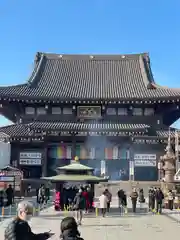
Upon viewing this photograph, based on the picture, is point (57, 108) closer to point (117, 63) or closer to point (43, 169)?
point (43, 169)

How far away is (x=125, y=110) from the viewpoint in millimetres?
42594

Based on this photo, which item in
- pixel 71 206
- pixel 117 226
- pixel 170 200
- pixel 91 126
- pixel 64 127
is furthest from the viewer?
pixel 91 126

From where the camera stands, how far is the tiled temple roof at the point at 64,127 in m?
38.8

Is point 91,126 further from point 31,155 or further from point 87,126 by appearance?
point 31,155

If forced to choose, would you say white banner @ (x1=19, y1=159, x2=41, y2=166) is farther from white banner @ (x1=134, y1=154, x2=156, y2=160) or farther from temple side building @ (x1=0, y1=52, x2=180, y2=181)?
white banner @ (x1=134, y1=154, x2=156, y2=160)

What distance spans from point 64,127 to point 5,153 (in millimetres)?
6290

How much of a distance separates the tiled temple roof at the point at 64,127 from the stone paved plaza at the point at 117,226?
667 inches

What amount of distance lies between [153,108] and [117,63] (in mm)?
11614

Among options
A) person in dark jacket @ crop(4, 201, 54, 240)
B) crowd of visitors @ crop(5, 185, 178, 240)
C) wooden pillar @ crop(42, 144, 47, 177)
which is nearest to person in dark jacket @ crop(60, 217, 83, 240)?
crowd of visitors @ crop(5, 185, 178, 240)

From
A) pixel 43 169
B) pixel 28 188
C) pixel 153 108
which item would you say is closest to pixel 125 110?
pixel 153 108

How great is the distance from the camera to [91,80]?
4775 centimetres

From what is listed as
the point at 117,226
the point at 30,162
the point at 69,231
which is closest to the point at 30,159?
the point at 30,162

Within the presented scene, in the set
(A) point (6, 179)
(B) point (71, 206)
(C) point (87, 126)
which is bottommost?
(B) point (71, 206)

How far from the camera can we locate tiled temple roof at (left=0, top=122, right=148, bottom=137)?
1527 inches
